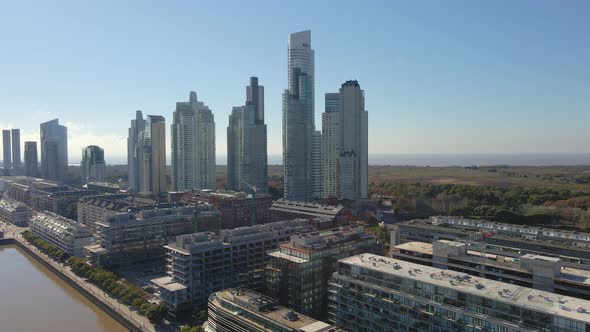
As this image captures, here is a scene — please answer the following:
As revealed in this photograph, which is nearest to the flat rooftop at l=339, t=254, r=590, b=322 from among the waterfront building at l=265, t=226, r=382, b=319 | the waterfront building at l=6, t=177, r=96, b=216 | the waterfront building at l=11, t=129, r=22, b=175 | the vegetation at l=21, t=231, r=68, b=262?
the waterfront building at l=265, t=226, r=382, b=319

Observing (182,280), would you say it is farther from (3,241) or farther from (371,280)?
(3,241)

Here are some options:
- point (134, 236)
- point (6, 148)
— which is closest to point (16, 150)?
point (6, 148)

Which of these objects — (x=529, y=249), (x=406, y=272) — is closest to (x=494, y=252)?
(x=529, y=249)

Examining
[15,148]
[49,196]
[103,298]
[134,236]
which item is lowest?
[103,298]

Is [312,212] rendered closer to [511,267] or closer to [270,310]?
[511,267]

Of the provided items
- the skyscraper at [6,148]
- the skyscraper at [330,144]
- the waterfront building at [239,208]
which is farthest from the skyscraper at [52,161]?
the skyscraper at [330,144]

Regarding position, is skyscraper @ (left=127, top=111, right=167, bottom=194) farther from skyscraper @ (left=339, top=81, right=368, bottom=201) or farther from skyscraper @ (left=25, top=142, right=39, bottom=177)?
skyscraper @ (left=25, top=142, right=39, bottom=177)
